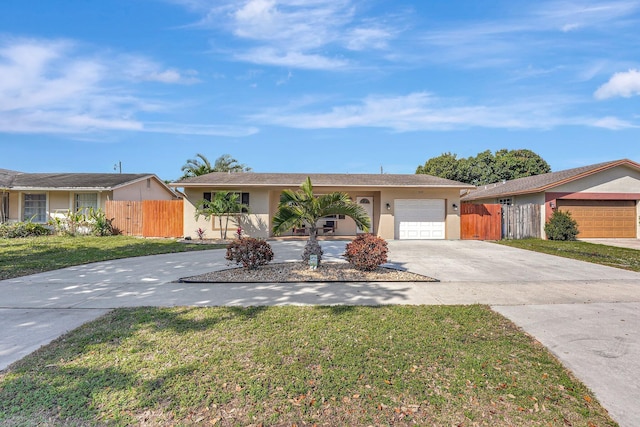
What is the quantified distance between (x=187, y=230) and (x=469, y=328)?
1460 centimetres

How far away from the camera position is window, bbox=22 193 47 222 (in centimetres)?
1783

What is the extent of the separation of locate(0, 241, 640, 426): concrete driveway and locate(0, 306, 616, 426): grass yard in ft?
1.25

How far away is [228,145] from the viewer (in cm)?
2755

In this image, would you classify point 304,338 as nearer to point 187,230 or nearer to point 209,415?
point 209,415

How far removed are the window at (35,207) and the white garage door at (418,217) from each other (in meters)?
20.1

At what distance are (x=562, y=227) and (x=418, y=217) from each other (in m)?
7.10

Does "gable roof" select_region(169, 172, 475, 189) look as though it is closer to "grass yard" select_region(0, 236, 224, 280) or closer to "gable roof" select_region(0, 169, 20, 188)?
"grass yard" select_region(0, 236, 224, 280)

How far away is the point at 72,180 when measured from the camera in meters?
18.6

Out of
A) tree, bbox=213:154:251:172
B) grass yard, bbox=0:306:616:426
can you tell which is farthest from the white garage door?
tree, bbox=213:154:251:172

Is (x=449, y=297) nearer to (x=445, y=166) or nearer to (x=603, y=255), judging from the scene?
(x=603, y=255)

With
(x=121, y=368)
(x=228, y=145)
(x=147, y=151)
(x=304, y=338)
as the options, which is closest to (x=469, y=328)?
(x=304, y=338)

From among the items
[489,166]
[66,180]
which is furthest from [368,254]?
[489,166]

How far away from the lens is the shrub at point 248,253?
7.45 m

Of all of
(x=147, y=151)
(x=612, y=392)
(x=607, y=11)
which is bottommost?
(x=612, y=392)
